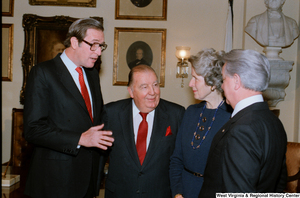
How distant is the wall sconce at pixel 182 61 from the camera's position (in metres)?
5.44

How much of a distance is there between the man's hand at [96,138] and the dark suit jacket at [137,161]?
33 centimetres

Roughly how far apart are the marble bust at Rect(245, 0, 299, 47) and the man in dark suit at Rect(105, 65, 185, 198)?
9.90 feet

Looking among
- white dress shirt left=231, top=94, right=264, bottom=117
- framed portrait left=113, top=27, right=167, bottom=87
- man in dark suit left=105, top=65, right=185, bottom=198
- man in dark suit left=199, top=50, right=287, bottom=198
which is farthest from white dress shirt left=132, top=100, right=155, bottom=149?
framed portrait left=113, top=27, right=167, bottom=87

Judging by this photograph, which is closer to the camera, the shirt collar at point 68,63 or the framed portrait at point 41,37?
the shirt collar at point 68,63

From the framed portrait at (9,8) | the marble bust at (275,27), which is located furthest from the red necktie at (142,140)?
the framed portrait at (9,8)

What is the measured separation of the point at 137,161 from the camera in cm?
221

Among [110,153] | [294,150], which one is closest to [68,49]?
[110,153]

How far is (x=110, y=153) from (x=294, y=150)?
2.58m

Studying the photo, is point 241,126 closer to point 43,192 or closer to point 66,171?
point 66,171

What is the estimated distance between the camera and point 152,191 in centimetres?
220

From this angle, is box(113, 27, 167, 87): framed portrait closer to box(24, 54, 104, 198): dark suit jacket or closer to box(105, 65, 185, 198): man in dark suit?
box(105, 65, 185, 198): man in dark suit

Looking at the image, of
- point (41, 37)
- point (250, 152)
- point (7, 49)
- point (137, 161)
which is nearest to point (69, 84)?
point (137, 161)

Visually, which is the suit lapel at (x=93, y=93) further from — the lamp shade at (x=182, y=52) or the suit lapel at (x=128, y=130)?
the lamp shade at (x=182, y=52)

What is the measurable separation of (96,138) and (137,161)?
0.45 meters
